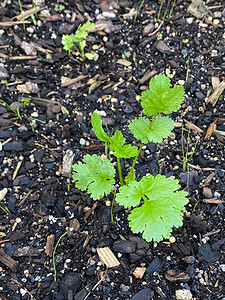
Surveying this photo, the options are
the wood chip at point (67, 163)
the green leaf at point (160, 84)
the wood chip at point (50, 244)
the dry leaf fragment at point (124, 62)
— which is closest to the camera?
the green leaf at point (160, 84)

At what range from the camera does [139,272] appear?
6.95 feet

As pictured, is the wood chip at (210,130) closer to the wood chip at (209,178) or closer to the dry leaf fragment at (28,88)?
the wood chip at (209,178)

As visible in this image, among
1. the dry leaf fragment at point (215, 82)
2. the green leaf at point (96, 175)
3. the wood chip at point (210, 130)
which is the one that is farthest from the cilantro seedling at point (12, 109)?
the dry leaf fragment at point (215, 82)

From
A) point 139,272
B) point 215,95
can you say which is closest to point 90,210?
point 139,272

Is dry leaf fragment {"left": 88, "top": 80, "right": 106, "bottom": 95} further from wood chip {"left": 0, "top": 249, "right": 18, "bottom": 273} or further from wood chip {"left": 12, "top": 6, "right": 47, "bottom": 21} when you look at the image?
wood chip {"left": 0, "top": 249, "right": 18, "bottom": 273}

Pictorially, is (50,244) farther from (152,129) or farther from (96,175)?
(152,129)

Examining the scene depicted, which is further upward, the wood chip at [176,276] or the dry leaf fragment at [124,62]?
the dry leaf fragment at [124,62]

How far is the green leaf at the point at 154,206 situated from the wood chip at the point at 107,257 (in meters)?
0.32

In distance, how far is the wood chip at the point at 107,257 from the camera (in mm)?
2135

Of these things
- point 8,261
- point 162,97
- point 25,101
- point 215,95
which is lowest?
point 8,261

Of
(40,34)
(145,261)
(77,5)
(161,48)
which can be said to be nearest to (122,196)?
(145,261)

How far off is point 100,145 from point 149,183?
0.70 metres

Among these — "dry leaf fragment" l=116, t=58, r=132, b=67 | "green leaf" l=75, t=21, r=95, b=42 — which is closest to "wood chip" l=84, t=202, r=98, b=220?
"dry leaf fragment" l=116, t=58, r=132, b=67

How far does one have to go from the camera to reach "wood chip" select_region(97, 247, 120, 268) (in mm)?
2135
